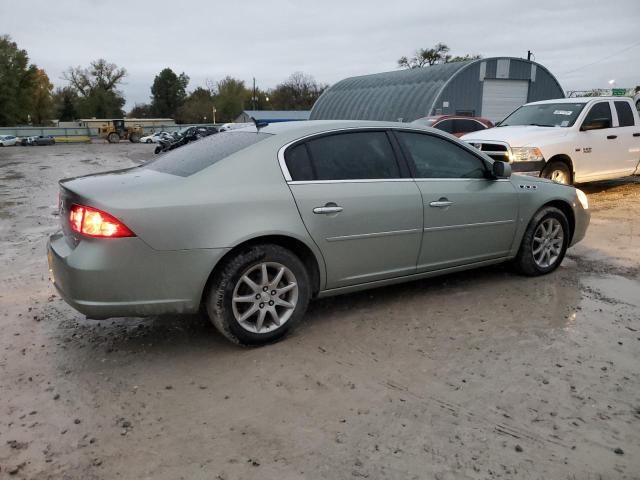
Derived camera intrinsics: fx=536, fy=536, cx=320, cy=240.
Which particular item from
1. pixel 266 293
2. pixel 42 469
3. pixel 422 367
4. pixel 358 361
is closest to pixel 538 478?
pixel 422 367

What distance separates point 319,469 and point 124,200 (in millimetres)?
1964

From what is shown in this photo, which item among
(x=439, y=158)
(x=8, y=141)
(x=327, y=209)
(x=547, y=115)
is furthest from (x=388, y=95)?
(x=8, y=141)

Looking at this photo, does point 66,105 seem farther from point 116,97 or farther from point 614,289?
point 614,289

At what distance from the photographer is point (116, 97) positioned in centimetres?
9806

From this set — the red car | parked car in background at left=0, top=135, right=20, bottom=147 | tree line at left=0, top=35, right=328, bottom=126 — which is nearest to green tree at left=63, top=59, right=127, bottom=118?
tree line at left=0, top=35, right=328, bottom=126

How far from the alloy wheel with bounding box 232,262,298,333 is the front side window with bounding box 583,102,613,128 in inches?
303

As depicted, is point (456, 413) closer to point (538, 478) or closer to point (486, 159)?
point (538, 478)

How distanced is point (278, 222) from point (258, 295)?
517 mm

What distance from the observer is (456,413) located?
2914mm

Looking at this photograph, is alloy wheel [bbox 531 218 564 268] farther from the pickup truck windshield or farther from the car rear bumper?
the pickup truck windshield

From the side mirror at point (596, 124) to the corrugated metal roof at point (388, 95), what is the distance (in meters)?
18.6

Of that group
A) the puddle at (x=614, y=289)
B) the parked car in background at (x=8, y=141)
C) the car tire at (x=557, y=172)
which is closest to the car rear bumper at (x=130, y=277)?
the puddle at (x=614, y=289)

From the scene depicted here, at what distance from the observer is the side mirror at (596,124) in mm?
9188

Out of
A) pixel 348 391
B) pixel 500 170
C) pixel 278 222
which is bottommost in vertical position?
pixel 348 391
